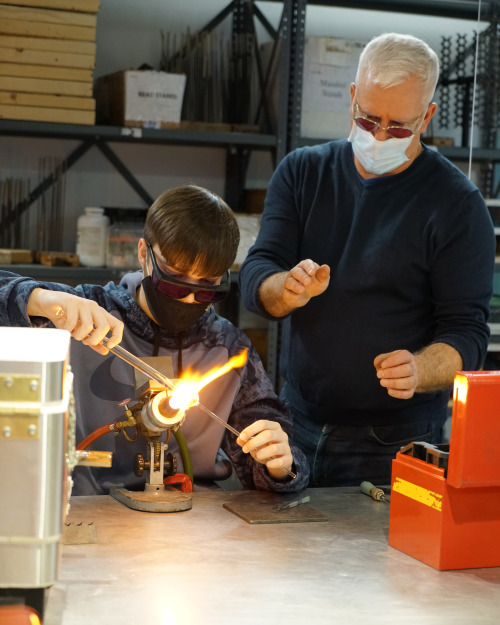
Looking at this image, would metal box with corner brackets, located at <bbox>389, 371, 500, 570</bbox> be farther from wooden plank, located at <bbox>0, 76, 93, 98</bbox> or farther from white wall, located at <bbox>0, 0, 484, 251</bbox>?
white wall, located at <bbox>0, 0, 484, 251</bbox>

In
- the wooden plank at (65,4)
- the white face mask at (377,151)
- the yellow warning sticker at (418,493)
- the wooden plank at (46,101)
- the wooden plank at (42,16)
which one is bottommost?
the yellow warning sticker at (418,493)

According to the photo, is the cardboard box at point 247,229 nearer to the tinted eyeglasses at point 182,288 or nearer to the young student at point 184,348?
the young student at point 184,348

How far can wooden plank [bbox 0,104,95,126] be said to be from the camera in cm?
334

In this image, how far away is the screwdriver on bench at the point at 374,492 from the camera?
1.87 m

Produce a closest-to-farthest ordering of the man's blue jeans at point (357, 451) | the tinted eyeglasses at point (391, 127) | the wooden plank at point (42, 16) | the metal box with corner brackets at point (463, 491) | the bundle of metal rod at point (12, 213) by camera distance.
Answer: the metal box with corner brackets at point (463, 491)
the tinted eyeglasses at point (391, 127)
the man's blue jeans at point (357, 451)
the wooden plank at point (42, 16)
the bundle of metal rod at point (12, 213)

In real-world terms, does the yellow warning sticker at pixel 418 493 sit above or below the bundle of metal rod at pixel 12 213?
below

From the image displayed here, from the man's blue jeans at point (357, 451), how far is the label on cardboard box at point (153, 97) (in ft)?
5.90

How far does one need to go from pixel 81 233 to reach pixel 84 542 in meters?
2.20

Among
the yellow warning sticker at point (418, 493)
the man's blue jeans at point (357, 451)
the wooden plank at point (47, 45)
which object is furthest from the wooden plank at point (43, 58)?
the yellow warning sticker at point (418, 493)

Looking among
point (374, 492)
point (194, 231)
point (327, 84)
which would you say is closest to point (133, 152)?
point (327, 84)

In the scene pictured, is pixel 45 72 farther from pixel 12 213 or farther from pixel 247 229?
pixel 247 229

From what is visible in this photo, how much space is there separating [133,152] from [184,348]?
207cm

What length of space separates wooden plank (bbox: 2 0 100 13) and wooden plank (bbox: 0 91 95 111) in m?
0.33

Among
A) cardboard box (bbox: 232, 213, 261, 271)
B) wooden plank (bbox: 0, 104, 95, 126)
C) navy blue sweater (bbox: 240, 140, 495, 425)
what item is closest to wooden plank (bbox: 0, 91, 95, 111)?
wooden plank (bbox: 0, 104, 95, 126)
